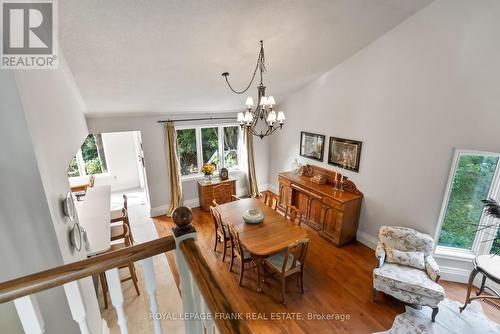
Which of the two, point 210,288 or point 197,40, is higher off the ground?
point 197,40

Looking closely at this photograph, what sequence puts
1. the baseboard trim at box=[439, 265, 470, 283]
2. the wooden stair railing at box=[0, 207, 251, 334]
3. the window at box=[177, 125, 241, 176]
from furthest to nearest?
1. the window at box=[177, 125, 241, 176]
2. the baseboard trim at box=[439, 265, 470, 283]
3. the wooden stair railing at box=[0, 207, 251, 334]

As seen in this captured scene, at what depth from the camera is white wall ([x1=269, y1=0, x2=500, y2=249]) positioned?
9.01ft

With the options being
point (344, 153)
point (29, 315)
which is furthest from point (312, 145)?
point (29, 315)

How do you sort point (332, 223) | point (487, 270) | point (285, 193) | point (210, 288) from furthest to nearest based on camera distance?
point (285, 193) → point (332, 223) → point (487, 270) → point (210, 288)

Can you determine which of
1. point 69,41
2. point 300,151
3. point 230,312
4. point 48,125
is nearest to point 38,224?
point 48,125

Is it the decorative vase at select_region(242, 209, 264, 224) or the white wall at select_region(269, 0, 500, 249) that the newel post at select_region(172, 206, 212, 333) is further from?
the white wall at select_region(269, 0, 500, 249)

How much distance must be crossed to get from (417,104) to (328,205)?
2.03 m

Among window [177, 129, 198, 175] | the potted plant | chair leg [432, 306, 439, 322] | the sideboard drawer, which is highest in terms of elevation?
window [177, 129, 198, 175]

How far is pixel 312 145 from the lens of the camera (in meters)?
5.15

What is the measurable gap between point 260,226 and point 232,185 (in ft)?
7.67

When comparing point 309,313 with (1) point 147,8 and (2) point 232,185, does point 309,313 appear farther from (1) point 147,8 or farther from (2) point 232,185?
(1) point 147,8

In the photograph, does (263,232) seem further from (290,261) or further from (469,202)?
(469,202)

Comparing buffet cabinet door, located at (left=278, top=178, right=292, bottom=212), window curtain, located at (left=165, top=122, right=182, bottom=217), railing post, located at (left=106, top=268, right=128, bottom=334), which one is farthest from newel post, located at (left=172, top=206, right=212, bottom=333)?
window curtain, located at (left=165, top=122, right=182, bottom=217)

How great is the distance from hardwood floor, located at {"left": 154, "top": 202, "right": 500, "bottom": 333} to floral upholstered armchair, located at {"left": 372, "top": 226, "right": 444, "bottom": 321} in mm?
255
